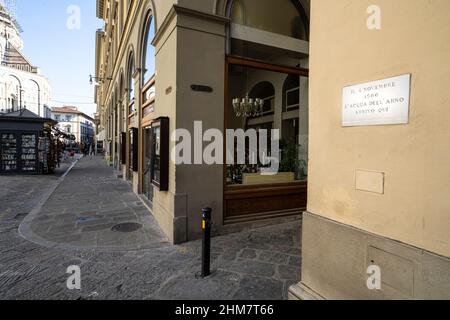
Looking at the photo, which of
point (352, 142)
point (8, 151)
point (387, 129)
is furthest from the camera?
point (8, 151)

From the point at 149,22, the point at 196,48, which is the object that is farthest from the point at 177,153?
the point at 149,22

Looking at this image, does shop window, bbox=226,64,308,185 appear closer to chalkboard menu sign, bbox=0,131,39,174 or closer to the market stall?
the market stall

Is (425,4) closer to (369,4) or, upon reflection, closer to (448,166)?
(369,4)

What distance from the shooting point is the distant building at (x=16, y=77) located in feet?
117

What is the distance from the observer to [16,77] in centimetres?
3844

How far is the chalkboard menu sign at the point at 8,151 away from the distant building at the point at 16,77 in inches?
991

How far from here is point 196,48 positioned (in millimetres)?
4805

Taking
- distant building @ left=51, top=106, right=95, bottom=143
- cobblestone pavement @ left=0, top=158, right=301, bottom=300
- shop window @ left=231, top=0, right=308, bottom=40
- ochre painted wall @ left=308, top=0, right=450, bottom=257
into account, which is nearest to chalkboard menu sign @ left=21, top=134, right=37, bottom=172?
cobblestone pavement @ left=0, top=158, right=301, bottom=300

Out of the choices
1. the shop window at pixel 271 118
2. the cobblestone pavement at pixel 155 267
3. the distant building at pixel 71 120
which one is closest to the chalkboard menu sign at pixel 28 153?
the cobblestone pavement at pixel 155 267

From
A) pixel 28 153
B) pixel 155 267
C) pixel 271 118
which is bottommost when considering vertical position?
pixel 155 267

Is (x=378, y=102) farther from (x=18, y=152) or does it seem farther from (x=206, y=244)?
(x=18, y=152)

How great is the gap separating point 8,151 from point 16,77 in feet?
109

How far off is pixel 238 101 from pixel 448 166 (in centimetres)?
683

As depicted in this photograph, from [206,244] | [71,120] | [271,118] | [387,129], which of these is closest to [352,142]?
[387,129]
